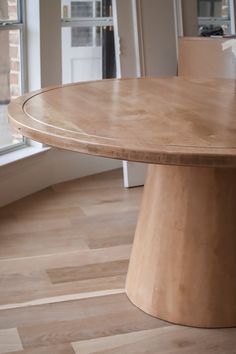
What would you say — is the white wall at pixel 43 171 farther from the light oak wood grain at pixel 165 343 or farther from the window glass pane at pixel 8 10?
the light oak wood grain at pixel 165 343

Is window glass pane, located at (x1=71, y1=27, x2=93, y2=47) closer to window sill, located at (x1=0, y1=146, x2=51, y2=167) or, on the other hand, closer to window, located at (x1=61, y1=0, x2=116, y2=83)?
window, located at (x1=61, y1=0, x2=116, y2=83)

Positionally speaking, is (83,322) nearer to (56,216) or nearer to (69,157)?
(56,216)

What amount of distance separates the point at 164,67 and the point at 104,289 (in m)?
1.72

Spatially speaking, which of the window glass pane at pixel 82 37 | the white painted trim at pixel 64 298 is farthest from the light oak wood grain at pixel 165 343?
the window glass pane at pixel 82 37

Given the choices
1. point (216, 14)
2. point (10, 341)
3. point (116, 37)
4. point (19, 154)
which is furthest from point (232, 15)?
point (10, 341)

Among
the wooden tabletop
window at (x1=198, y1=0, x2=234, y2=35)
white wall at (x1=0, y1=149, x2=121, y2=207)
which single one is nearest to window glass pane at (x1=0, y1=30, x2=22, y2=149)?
white wall at (x1=0, y1=149, x2=121, y2=207)

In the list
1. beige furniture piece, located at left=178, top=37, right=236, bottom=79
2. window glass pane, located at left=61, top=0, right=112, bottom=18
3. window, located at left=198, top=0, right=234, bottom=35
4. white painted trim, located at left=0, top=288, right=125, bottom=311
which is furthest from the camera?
window, located at left=198, top=0, right=234, bottom=35

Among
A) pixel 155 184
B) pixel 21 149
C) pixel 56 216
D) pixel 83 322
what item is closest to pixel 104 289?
pixel 83 322

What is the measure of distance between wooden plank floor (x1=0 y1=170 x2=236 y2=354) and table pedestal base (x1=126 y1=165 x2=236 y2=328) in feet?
0.23

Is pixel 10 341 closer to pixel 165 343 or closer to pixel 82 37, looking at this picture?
pixel 165 343

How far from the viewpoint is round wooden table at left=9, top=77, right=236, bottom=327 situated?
192 cm

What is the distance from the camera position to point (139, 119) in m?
1.97

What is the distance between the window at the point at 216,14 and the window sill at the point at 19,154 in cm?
135

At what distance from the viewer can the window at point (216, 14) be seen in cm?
406
